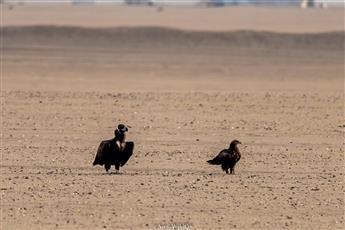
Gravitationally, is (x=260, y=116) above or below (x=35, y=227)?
above

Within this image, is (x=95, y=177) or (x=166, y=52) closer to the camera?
(x=95, y=177)

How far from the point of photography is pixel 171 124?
19219 mm

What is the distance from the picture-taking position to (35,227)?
10727mm

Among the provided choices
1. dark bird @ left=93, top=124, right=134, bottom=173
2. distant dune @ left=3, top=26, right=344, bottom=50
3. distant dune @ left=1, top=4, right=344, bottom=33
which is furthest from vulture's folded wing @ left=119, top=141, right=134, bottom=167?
distant dune @ left=1, top=4, right=344, bottom=33

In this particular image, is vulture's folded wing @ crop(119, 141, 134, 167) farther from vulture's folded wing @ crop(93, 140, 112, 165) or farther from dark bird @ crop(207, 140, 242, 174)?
dark bird @ crop(207, 140, 242, 174)

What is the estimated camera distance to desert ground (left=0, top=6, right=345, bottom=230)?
1173 cm

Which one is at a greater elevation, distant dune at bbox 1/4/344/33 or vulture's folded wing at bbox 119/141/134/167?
distant dune at bbox 1/4/344/33

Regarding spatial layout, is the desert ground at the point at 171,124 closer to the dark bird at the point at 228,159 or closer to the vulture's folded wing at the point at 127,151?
the dark bird at the point at 228,159

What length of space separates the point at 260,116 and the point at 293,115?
0.57 metres

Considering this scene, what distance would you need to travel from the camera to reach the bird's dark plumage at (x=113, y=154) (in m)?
13.5

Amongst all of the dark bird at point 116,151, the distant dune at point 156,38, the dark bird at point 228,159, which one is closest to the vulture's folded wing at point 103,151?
the dark bird at point 116,151

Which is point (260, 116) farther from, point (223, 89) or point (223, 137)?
point (223, 89)

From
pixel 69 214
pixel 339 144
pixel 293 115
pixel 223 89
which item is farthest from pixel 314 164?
pixel 223 89

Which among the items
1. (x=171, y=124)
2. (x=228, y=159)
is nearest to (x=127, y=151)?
(x=228, y=159)
